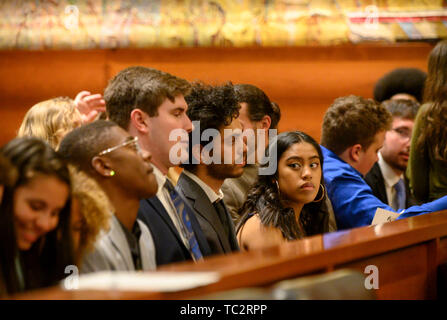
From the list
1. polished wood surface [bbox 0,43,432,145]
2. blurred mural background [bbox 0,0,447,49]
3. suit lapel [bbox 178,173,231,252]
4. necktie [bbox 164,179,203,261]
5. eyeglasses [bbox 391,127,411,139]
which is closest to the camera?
necktie [bbox 164,179,203,261]

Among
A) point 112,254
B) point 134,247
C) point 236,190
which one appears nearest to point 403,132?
point 236,190

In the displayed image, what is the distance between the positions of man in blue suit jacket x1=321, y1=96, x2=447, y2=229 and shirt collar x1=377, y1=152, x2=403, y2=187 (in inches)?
21.7

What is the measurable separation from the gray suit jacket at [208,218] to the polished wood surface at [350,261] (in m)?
0.50

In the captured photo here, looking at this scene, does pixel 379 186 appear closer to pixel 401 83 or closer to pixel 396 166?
pixel 396 166

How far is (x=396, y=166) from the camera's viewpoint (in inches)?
158

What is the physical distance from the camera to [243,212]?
2822mm

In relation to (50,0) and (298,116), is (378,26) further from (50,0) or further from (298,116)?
(50,0)

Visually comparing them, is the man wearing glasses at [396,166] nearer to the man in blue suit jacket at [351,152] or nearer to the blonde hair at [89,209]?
the man in blue suit jacket at [351,152]

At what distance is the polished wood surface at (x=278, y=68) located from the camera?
5574 millimetres

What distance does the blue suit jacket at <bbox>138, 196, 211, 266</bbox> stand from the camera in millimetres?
2193

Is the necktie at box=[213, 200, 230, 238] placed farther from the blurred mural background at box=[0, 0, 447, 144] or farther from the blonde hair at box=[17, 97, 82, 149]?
the blurred mural background at box=[0, 0, 447, 144]

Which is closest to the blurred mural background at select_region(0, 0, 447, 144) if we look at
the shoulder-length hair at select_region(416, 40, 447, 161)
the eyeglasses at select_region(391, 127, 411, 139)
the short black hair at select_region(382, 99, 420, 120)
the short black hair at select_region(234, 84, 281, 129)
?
the short black hair at select_region(382, 99, 420, 120)

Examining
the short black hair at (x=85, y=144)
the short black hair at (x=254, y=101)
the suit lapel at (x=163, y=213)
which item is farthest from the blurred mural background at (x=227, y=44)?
the short black hair at (x=85, y=144)
